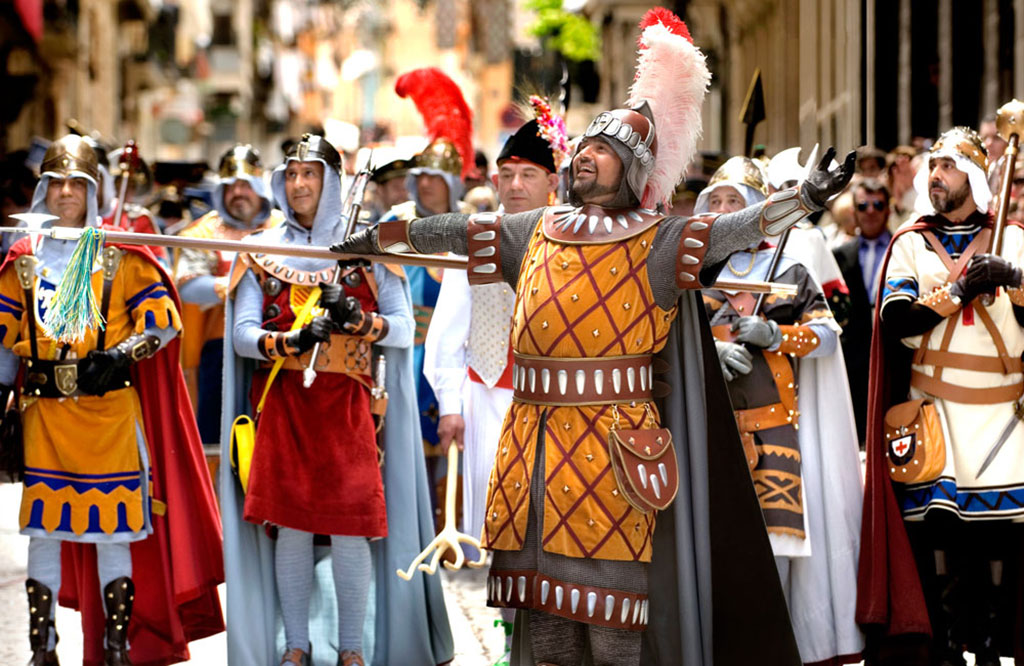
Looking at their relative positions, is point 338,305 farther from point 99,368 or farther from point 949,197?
point 949,197

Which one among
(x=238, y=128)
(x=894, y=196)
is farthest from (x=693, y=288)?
(x=238, y=128)

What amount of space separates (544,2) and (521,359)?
107ft

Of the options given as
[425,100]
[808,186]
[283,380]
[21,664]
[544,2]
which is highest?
[544,2]

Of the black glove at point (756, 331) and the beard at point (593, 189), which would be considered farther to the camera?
the black glove at point (756, 331)

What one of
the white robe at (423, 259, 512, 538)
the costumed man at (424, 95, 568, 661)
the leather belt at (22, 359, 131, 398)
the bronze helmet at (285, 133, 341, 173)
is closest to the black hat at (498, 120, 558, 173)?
the costumed man at (424, 95, 568, 661)

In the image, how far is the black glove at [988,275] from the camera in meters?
5.34

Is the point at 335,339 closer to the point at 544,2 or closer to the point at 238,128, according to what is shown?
the point at 544,2

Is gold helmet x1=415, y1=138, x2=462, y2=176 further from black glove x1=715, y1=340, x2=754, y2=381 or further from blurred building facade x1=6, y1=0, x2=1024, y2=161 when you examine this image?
black glove x1=715, y1=340, x2=754, y2=381

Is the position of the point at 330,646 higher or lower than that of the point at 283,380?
lower

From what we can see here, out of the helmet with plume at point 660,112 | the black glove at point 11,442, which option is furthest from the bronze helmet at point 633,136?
the black glove at point 11,442

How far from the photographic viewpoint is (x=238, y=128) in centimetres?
6588

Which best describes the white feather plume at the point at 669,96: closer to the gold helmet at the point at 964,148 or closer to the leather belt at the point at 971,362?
the gold helmet at the point at 964,148

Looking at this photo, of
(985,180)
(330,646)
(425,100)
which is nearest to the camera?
(985,180)

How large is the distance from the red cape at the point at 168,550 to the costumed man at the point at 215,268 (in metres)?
2.21
